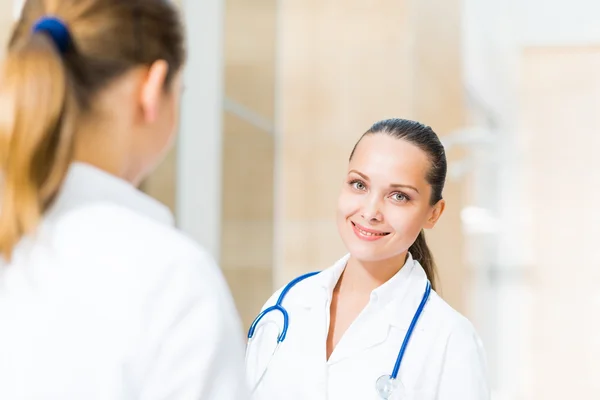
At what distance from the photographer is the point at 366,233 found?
82 cm

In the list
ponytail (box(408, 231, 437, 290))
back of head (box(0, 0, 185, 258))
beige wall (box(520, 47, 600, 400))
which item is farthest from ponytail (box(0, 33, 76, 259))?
beige wall (box(520, 47, 600, 400))

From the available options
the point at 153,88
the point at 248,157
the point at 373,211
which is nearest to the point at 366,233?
the point at 373,211

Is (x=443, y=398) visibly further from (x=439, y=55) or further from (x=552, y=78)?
(x=552, y=78)

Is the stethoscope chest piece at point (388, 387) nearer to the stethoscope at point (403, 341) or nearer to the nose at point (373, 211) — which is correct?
the stethoscope at point (403, 341)

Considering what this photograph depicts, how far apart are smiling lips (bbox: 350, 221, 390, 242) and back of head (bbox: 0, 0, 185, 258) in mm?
323

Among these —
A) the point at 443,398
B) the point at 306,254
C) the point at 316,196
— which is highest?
the point at 443,398

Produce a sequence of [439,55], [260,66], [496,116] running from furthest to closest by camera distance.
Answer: [496,116], [439,55], [260,66]

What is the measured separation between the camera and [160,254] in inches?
20.6

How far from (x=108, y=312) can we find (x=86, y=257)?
37 mm

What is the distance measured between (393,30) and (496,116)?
1.73 meters

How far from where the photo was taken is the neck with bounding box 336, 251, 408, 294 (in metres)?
0.87

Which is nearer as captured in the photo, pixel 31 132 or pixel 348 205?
pixel 31 132

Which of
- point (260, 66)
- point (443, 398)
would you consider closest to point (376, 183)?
point (443, 398)

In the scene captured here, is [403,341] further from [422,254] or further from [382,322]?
[422,254]
